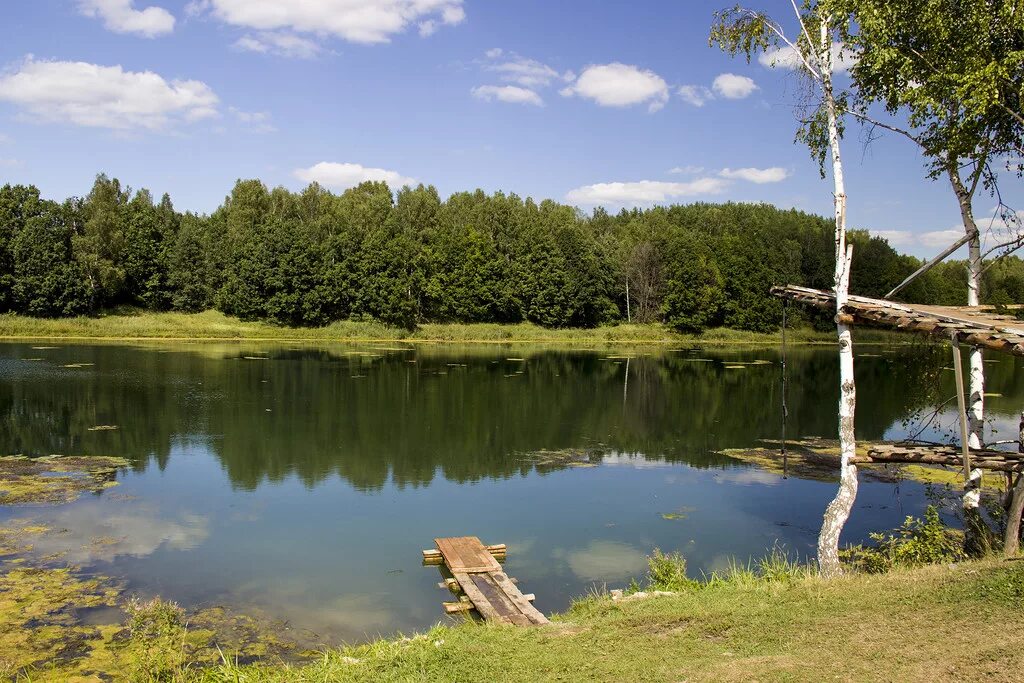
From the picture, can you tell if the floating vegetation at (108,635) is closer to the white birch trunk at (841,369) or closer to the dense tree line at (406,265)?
the white birch trunk at (841,369)

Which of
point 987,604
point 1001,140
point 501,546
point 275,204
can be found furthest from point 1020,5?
point 275,204

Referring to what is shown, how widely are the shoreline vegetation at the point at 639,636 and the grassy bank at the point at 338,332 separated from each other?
55.1 metres

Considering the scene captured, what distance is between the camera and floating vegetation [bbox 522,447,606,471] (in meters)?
21.6

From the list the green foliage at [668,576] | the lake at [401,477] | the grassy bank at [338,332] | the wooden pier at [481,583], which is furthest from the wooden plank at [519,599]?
the grassy bank at [338,332]

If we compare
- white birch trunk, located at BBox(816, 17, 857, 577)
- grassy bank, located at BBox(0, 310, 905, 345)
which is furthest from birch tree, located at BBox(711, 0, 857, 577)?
grassy bank, located at BBox(0, 310, 905, 345)

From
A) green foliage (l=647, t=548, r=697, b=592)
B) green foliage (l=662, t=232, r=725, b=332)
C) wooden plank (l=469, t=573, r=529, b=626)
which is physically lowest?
wooden plank (l=469, t=573, r=529, b=626)

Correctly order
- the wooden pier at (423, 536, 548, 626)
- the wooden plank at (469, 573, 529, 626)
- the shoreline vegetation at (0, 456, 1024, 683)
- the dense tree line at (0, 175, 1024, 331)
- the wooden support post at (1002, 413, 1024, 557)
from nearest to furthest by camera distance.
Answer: the shoreline vegetation at (0, 456, 1024, 683) → the wooden support post at (1002, 413, 1024, 557) → the wooden plank at (469, 573, 529, 626) → the wooden pier at (423, 536, 548, 626) → the dense tree line at (0, 175, 1024, 331)

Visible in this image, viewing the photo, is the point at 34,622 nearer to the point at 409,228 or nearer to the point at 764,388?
the point at 764,388

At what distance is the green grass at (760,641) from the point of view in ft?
21.0

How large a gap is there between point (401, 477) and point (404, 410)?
977 centimetres

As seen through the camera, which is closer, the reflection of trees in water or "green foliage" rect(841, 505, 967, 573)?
"green foliage" rect(841, 505, 967, 573)

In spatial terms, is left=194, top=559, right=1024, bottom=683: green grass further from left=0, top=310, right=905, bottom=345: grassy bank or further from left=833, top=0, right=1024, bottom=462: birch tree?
left=0, top=310, right=905, bottom=345: grassy bank

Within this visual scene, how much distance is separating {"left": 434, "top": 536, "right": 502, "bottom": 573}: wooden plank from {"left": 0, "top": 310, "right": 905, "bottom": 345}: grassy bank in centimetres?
5439

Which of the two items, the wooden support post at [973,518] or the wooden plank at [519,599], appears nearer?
the wooden plank at [519,599]
